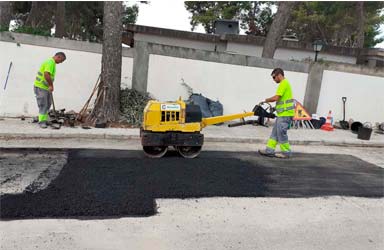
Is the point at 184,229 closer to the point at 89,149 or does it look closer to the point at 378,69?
the point at 89,149

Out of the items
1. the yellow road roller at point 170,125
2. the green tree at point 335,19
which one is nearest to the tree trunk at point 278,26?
the yellow road roller at point 170,125

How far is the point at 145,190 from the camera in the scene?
180 inches

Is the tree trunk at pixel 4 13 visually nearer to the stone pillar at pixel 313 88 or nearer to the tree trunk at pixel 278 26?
the tree trunk at pixel 278 26

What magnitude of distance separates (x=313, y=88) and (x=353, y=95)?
1.38m

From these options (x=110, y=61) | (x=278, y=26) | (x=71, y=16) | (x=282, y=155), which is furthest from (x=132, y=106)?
(x=71, y=16)

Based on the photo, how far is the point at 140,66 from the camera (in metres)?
10.1

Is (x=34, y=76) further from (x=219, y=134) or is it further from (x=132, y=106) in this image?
(x=219, y=134)

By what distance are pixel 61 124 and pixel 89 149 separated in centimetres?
209

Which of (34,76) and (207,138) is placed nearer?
(207,138)

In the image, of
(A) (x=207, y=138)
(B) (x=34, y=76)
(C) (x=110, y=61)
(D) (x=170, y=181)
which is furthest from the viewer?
(B) (x=34, y=76)

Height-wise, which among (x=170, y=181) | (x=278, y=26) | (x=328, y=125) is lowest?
(x=170, y=181)

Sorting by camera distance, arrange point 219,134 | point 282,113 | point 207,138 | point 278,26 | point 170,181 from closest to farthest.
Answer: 1. point 170,181
2. point 282,113
3. point 207,138
4. point 219,134
5. point 278,26

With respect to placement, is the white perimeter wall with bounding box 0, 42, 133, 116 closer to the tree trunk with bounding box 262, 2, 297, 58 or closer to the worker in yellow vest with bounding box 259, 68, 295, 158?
the worker in yellow vest with bounding box 259, 68, 295, 158

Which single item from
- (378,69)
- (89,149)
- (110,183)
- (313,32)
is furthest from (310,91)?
(313,32)
